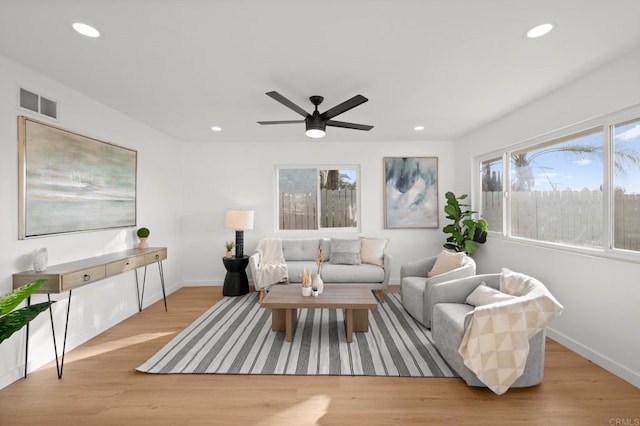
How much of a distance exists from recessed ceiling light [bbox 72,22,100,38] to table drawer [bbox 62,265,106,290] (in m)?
1.84

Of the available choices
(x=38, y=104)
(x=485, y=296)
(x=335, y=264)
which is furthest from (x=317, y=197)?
(x=38, y=104)

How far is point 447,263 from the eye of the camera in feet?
11.9

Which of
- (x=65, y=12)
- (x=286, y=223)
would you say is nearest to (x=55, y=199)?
(x=65, y=12)

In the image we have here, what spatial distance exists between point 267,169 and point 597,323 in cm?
466

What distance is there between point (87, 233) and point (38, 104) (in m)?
1.31

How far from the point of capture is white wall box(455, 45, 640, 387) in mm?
2344

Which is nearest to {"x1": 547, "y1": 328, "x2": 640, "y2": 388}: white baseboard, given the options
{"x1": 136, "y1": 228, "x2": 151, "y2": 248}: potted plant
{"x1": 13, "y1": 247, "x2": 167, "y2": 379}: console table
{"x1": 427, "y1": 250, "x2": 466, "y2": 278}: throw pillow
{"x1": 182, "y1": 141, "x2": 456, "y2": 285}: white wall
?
{"x1": 427, "y1": 250, "x2": 466, "y2": 278}: throw pillow

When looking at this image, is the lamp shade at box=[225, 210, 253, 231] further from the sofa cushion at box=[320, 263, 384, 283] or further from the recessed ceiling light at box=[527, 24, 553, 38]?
the recessed ceiling light at box=[527, 24, 553, 38]

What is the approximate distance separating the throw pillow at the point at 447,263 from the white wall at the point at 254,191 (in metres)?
1.57

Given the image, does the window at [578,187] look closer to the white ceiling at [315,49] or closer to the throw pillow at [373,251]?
the white ceiling at [315,49]

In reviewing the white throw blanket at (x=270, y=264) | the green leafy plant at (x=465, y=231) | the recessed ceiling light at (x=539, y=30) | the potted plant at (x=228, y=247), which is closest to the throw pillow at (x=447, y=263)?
the green leafy plant at (x=465, y=231)

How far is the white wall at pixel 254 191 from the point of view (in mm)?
5316

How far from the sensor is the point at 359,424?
6.31ft

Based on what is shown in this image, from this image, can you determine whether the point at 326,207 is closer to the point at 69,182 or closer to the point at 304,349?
the point at 304,349
